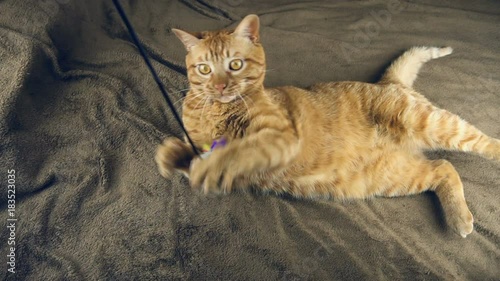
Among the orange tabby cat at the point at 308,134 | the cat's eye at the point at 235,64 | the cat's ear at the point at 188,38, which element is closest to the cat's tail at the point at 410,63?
the orange tabby cat at the point at 308,134

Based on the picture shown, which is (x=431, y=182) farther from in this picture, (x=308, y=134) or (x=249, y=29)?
(x=249, y=29)

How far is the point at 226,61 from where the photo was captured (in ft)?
4.01

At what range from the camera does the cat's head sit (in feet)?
3.97

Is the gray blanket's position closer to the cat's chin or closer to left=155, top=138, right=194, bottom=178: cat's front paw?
left=155, top=138, right=194, bottom=178: cat's front paw

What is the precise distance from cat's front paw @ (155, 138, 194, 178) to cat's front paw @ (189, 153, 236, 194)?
19cm

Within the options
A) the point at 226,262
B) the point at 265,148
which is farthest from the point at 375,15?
the point at 226,262

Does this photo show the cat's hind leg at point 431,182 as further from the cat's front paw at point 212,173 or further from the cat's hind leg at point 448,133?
the cat's front paw at point 212,173

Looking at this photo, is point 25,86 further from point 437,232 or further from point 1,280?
point 437,232

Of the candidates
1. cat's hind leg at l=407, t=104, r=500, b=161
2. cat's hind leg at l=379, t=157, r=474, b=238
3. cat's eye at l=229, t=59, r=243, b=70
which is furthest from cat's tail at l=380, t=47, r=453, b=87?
cat's eye at l=229, t=59, r=243, b=70

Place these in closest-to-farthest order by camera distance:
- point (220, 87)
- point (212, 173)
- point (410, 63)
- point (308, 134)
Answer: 1. point (212, 173)
2. point (220, 87)
3. point (308, 134)
4. point (410, 63)

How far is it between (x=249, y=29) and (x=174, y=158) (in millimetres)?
500

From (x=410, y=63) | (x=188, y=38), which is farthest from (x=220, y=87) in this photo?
A: (x=410, y=63)

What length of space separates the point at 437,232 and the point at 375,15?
1.31m

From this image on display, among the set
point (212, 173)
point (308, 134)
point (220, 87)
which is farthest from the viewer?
point (308, 134)
